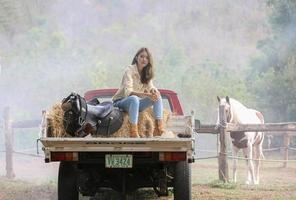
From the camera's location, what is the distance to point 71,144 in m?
5.81

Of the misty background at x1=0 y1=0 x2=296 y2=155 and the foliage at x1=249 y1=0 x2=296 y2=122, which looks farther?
the misty background at x1=0 y1=0 x2=296 y2=155

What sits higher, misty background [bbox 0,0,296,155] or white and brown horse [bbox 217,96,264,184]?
misty background [bbox 0,0,296,155]

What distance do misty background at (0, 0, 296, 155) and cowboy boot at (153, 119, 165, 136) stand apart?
10.3 meters

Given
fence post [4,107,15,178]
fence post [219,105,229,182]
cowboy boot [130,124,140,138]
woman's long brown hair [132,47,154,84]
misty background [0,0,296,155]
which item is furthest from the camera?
misty background [0,0,296,155]

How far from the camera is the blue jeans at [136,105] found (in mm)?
6277

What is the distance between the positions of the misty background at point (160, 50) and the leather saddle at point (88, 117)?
10.3m

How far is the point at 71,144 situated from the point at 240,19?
3474cm

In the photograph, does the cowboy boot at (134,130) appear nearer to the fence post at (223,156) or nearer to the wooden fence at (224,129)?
the wooden fence at (224,129)

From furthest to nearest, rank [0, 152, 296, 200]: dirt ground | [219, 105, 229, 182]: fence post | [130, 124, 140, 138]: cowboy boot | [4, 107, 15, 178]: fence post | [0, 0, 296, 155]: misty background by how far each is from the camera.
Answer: [0, 0, 296, 155]: misty background → [4, 107, 15, 178]: fence post → [219, 105, 229, 182]: fence post → [0, 152, 296, 200]: dirt ground → [130, 124, 140, 138]: cowboy boot

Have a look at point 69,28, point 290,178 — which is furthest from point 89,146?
point 69,28

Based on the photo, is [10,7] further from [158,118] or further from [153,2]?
[158,118]

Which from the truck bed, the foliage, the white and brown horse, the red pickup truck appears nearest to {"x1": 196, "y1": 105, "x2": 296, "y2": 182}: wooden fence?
the white and brown horse

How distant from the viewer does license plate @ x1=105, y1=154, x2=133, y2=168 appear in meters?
5.97

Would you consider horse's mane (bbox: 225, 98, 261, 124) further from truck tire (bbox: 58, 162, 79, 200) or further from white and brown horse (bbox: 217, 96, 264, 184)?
truck tire (bbox: 58, 162, 79, 200)
